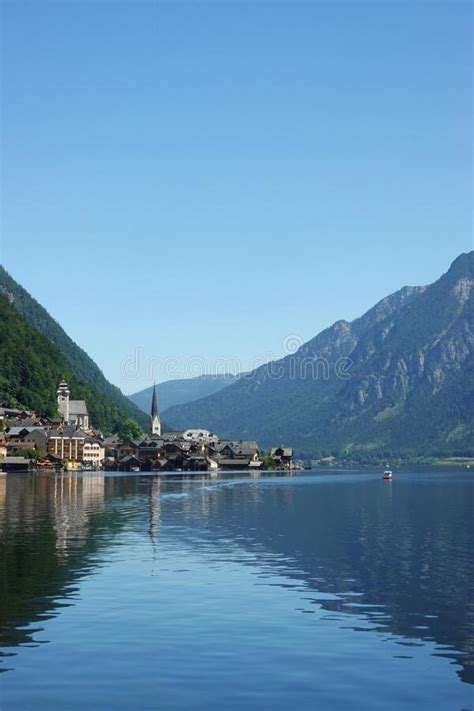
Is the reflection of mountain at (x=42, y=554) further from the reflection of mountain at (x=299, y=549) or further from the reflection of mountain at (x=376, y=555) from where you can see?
the reflection of mountain at (x=376, y=555)

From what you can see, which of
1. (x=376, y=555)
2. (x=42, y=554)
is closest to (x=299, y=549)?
(x=376, y=555)

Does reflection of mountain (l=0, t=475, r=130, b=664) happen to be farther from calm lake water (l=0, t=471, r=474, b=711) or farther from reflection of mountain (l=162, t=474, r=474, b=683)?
reflection of mountain (l=162, t=474, r=474, b=683)

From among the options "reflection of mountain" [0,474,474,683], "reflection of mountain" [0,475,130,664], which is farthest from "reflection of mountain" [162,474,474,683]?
"reflection of mountain" [0,475,130,664]

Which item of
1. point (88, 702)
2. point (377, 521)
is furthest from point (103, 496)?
point (88, 702)

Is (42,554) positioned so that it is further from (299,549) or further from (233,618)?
(233,618)

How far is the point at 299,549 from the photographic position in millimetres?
67625

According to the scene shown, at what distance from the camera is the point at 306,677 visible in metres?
31.1

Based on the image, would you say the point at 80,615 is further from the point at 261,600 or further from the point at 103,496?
the point at 103,496

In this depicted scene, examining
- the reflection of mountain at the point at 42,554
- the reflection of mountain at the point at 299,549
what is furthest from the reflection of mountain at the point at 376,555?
the reflection of mountain at the point at 42,554

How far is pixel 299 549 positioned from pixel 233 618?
27.5m

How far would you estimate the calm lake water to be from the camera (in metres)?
29.4

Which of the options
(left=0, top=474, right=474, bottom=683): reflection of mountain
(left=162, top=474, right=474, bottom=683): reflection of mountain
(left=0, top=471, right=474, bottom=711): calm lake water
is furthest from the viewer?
(left=0, top=474, right=474, bottom=683): reflection of mountain

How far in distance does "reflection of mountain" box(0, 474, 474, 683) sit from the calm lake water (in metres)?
0.16

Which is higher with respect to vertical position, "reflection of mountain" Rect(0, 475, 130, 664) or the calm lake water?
"reflection of mountain" Rect(0, 475, 130, 664)
